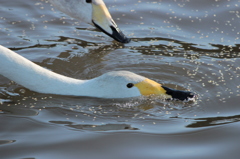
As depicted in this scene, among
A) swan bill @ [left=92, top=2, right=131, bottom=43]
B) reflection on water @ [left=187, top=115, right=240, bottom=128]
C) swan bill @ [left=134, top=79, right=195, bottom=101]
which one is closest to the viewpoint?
reflection on water @ [left=187, top=115, right=240, bottom=128]

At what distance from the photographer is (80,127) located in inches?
199

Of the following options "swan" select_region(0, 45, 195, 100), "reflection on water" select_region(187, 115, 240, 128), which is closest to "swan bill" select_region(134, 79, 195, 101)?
"swan" select_region(0, 45, 195, 100)

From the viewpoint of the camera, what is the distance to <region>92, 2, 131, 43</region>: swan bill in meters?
7.57

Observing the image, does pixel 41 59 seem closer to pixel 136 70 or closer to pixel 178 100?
pixel 136 70

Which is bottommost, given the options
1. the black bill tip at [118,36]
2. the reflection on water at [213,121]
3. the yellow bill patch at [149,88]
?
the reflection on water at [213,121]

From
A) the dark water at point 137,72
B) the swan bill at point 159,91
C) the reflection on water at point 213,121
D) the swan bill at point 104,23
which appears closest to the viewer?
the dark water at point 137,72

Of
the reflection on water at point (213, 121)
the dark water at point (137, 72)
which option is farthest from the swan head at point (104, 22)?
the reflection on water at point (213, 121)

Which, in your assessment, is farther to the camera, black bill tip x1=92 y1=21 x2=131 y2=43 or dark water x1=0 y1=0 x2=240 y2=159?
black bill tip x1=92 y1=21 x2=131 y2=43

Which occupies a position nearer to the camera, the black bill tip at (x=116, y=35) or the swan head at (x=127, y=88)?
the swan head at (x=127, y=88)

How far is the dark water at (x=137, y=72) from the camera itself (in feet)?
15.6

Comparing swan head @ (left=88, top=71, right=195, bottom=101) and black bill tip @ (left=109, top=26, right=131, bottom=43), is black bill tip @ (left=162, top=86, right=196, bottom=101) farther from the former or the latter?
black bill tip @ (left=109, top=26, right=131, bottom=43)

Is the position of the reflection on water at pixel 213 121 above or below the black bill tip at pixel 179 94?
below

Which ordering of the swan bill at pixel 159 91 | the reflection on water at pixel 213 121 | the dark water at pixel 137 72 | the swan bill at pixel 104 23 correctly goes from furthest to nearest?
the swan bill at pixel 104 23 < the swan bill at pixel 159 91 < the reflection on water at pixel 213 121 < the dark water at pixel 137 72

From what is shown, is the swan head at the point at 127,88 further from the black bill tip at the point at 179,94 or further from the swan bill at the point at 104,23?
the swan bill at the point at 104,23
